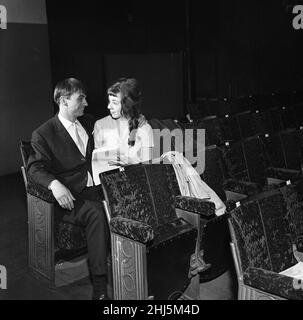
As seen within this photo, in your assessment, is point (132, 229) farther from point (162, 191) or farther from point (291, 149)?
point (291, 149)

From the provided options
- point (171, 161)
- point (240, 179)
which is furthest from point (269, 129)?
point (171, 161)

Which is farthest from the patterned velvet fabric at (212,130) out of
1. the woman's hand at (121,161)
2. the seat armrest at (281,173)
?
the woman's hand at (121,161)

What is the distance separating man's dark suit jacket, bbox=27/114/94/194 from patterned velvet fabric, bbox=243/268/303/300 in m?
A: 1.08

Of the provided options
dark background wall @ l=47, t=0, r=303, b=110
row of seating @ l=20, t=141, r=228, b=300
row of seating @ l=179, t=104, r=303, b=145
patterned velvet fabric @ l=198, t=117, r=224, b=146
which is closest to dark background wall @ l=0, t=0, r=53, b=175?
dark background wall @ l=47, t=0, r=303, b=110

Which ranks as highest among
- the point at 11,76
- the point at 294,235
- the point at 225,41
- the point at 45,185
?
the point at 225,41

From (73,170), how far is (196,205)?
0.66 m

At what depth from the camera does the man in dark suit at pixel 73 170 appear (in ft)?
6.66

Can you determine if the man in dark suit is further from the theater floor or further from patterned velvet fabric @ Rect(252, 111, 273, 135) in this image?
patterned velvet fabric @ Rect(252, 111, 273, 135)

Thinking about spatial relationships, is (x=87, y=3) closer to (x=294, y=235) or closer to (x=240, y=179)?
(x=240, y=179)

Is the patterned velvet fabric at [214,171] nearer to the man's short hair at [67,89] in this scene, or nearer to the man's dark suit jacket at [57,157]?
the man's dark suit jacket at [57,157]

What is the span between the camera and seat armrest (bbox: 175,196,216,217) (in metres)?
1.93
